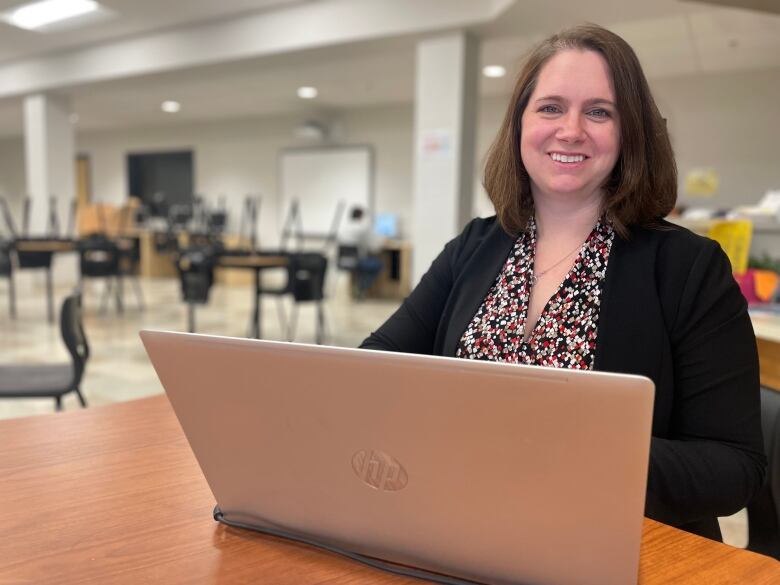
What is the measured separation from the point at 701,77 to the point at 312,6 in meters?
4.63

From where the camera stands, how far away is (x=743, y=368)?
2.78 feet

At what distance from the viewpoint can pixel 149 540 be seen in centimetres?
70

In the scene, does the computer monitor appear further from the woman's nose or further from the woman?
the woman's nose

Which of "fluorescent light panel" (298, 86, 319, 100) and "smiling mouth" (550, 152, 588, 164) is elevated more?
"fluorescent light panel" (298, 86, 319, 100)

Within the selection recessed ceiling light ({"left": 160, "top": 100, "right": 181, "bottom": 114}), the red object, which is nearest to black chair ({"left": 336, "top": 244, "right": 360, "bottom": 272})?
recessed ceiling light ({"left": 160, "top": 100, "right": 181, "bottom": 114})

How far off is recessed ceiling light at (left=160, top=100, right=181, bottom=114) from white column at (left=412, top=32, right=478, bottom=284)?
19.6ft

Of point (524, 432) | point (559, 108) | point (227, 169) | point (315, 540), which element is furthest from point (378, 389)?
point (227, 169)

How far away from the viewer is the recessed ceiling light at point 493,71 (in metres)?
7.13

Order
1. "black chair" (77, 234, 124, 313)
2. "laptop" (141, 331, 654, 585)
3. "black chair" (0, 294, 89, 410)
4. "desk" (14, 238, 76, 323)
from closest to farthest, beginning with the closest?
"laptop" (141, 331, 654, 585) < "black chair" (0, 294, 89, 410) < "desk" (14, 238, 76, 323) < "black chair" (77, 234, 124, 313)

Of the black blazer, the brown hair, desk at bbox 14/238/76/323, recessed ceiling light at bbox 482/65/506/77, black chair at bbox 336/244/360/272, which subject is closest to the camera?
the black blazer

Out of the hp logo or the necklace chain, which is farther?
the necklace chain

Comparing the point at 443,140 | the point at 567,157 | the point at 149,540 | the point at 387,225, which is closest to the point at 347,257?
the point at 387,225

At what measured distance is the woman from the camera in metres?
0.83

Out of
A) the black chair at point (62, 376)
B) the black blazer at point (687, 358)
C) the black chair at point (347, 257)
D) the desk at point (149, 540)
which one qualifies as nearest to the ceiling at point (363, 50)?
the black chair at point (347, 257)
